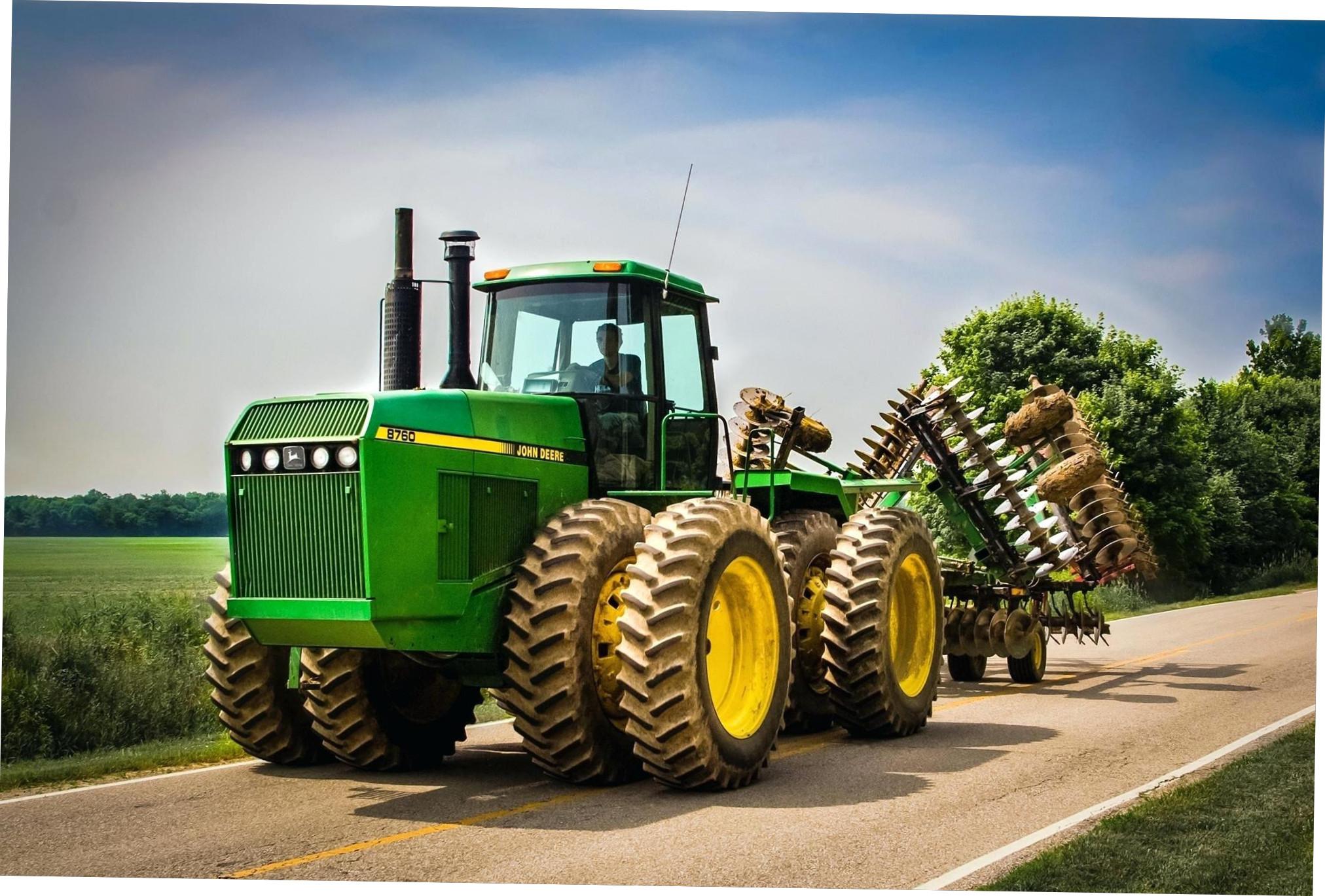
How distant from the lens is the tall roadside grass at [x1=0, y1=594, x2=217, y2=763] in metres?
11.0

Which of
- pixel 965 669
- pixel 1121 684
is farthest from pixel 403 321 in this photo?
pixel 1121 684

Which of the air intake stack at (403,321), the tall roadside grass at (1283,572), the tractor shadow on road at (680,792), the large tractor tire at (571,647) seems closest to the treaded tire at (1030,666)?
the tractor shadow on road at (680,792)

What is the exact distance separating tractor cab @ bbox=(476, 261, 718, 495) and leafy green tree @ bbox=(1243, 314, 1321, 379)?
24.4 ft

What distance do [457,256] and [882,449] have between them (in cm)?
754

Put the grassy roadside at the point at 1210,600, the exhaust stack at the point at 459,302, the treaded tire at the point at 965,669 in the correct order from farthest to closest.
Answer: the grassy roadside at the point at 1210,600, the treaded tire at the point at 965,669, the exhaust stack at the point at 459,302

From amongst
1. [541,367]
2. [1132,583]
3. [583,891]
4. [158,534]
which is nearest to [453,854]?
[583,891]

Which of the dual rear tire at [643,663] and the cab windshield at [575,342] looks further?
the cab windshield at [575,342]

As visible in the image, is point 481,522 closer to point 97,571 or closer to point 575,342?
point 575,342

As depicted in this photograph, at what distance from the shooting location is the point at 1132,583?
29078 millimetres

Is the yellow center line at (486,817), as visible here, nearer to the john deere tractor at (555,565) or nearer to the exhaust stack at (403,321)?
the john deere tractor at (555,565)

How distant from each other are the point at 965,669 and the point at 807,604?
5.01 m

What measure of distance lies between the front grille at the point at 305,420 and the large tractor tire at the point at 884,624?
4.36m

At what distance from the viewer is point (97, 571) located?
17062 millimetres

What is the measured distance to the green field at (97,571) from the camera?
13.2 m
